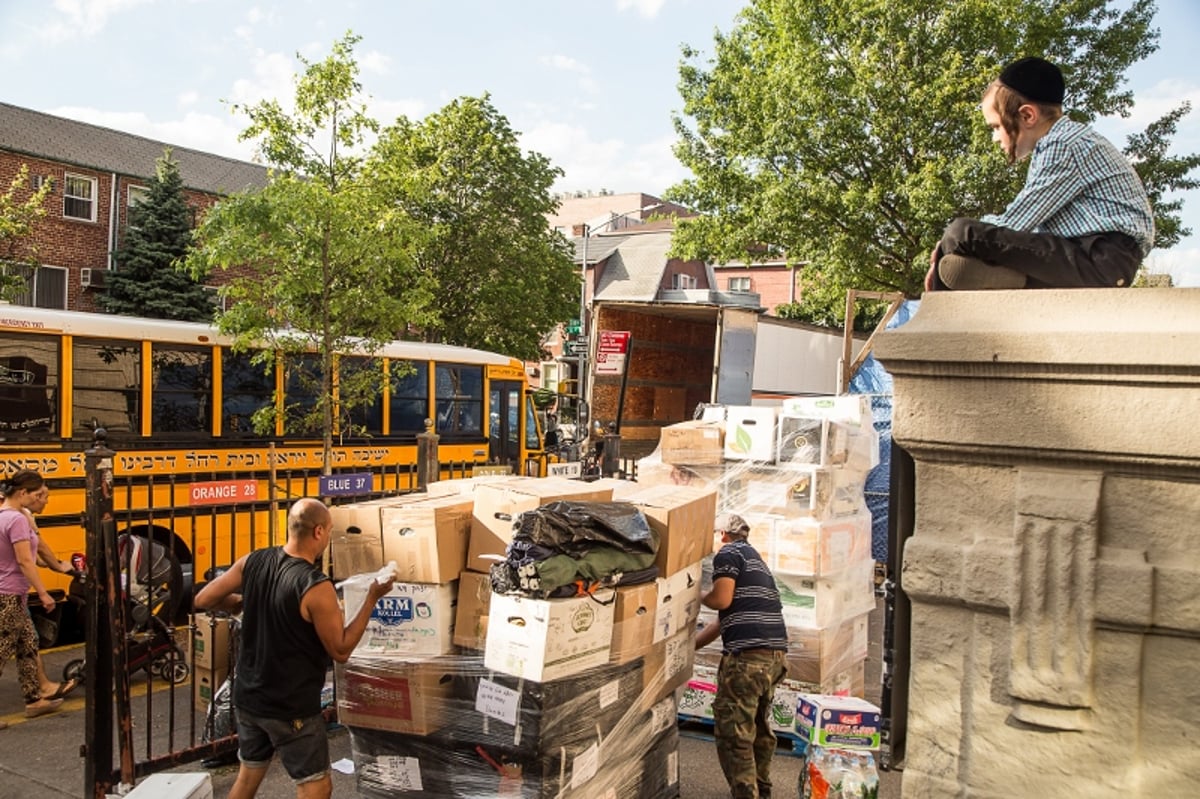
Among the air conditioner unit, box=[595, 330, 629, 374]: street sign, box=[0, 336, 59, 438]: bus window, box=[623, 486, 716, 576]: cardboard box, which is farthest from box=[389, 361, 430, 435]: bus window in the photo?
the air conditioner unit

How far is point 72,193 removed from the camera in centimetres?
2894

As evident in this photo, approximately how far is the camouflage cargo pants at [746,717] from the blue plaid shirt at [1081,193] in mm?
3498

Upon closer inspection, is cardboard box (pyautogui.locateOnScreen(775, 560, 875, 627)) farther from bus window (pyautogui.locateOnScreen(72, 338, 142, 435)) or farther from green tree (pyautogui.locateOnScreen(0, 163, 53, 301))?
green tree (pyautogui.locateOnScreen(0, 163, 53, 301))

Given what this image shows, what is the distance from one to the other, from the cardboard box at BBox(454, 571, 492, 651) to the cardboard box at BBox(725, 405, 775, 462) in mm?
3263

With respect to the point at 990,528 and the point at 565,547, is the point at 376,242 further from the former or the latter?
the point at 990,528

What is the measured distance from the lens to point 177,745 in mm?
6512

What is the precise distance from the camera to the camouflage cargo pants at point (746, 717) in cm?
534

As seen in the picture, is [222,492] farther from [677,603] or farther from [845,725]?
[845,725]

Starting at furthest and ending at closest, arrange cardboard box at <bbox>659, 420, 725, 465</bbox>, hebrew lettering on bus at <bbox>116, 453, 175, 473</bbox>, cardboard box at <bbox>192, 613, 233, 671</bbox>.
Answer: hebrew lettering on bus at <bbox>116, 453, 175, 473</bbox> < cardboard box at <bbox>659, 420, 725, 465</bbox> < cardboard box at <bbox>192, 613, 233, 671</bbox>

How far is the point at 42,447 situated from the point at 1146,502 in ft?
31.2

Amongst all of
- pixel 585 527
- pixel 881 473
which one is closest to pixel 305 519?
pixel 585 527

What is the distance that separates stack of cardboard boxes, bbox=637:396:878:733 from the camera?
22.8 ft

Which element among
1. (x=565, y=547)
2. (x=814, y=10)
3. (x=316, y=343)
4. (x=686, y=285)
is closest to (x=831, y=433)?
(x=565, y=547)

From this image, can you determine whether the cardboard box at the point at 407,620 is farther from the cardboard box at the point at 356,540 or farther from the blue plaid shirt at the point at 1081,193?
the blue plaid shirt at the point at 1081,193
